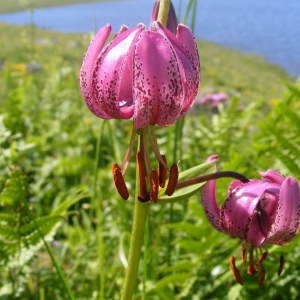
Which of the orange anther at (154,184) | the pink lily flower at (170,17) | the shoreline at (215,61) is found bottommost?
the shoreline at (215,61)

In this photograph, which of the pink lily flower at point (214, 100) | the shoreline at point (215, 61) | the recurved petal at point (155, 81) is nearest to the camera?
the recurved petal at point (155, 81)

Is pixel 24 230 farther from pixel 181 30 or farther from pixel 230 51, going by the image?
pixel 230 51

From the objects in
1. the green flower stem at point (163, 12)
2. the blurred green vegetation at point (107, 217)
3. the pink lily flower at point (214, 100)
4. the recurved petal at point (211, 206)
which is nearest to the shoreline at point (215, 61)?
the pink lily flower at point (214, 100)

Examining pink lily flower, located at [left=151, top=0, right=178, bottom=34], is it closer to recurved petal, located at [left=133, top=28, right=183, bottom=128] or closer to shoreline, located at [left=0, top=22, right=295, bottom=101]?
recurved petal, located at [left=133, top=28, right=183, bottom=128]

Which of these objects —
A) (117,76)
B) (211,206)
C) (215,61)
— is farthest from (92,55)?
(215,61)

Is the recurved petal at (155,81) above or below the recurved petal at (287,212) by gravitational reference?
above

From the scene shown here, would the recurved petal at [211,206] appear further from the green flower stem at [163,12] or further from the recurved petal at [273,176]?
the green flower stem at [163,12]

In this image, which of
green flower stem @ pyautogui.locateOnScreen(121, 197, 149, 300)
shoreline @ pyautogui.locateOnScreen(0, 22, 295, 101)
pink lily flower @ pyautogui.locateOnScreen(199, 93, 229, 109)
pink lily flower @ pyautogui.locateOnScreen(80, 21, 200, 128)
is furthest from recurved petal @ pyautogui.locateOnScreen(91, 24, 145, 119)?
shoreline @ pyautogui.locateOnScreen(0, 22, 295, 101)
